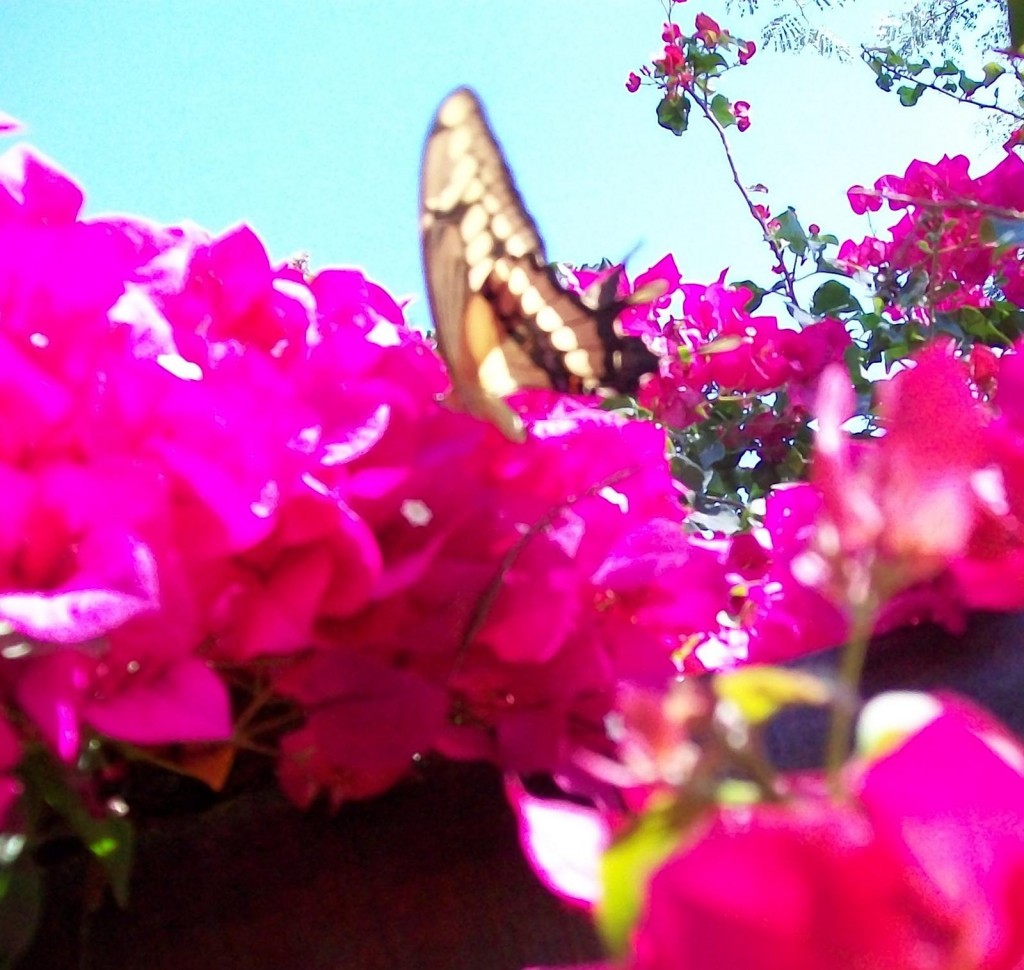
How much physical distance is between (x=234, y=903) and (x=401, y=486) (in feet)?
0.33

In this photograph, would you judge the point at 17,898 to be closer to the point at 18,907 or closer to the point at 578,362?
the point at 18,907

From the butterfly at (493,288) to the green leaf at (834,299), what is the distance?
2.11 ft

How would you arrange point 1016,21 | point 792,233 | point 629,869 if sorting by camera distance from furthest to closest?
point 792,233 < point 1016,21 < point 629,869

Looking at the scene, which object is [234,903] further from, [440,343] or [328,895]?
[440,343]

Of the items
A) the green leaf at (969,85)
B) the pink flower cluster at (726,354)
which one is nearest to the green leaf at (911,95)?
the green leaf at (969,85)

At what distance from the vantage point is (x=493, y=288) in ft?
1.26

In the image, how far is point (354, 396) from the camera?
0.27m

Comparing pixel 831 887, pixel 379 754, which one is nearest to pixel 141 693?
pixel 379 754

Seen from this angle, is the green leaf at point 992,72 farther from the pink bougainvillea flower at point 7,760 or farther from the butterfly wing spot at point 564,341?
the pink bougainvillea flower at point 7,760

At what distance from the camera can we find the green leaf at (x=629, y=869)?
0.27 ft

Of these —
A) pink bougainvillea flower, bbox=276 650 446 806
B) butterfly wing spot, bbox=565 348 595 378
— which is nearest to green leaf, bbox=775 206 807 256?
butterfly wing spot, bbox=565 348 595 378

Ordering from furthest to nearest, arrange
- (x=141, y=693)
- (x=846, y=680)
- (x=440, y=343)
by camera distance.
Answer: (x=440, y=343)
(x=141, y=693)
(x=846, y=680)

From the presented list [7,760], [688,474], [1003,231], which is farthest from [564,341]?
[688,474]

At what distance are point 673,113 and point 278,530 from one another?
43.9 inches
